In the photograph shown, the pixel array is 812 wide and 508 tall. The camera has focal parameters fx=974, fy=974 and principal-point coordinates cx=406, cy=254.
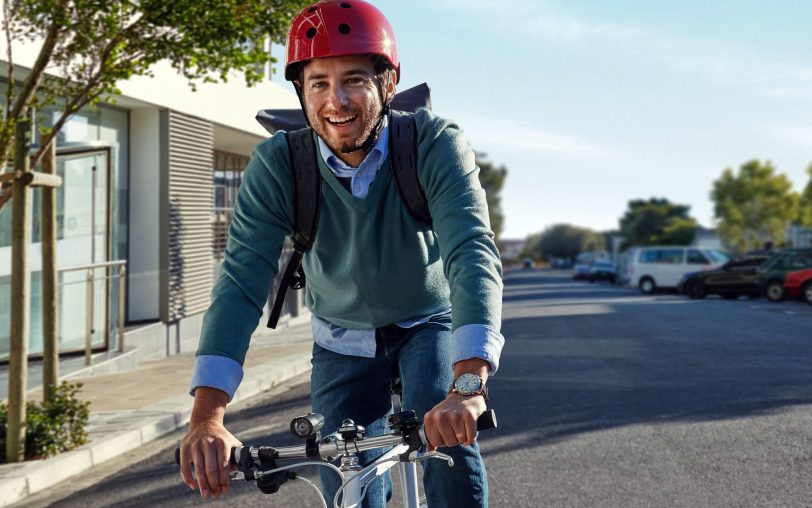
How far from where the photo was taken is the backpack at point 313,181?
8.25 ft

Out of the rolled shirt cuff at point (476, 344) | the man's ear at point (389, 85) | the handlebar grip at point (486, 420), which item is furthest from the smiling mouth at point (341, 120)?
the handlebar grip at point (486, 420)

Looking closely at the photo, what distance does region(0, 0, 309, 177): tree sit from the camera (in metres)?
7.29

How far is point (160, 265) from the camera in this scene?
575 inches

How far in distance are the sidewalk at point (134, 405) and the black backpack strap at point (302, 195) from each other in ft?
12.5

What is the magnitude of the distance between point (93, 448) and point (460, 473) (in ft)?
16.2

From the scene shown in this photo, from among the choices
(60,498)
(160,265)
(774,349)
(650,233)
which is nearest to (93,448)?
(60,498)

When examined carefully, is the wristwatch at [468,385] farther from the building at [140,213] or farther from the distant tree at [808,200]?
the distant tree at [808,200]

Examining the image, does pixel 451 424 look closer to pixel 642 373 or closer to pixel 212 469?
pixel 212 469

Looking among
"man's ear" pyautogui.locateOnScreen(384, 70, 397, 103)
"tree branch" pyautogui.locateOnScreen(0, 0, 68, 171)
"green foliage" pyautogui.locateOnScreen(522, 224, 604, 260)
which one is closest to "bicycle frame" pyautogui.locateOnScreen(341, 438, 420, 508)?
"man's ear" pyautogui.locateOnScreen(384, 70, 397, 103)

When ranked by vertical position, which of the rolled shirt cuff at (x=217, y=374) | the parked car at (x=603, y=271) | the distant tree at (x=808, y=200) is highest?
the distant tree at (x=808, y=200)

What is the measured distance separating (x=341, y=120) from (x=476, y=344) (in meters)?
0.67

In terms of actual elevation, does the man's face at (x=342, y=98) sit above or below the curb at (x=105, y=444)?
above

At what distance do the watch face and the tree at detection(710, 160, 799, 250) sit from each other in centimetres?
6440

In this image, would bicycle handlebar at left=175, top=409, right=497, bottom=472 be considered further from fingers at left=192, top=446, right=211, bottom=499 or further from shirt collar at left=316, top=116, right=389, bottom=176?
shirt collar at left=316, top=116, right=389, bottom=176
